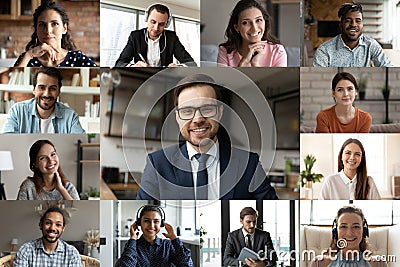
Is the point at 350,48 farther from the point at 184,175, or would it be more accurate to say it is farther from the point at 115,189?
the point at 115,189

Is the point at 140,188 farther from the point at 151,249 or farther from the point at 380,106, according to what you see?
the point at 380,106

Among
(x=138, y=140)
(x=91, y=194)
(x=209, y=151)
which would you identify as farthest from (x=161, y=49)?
(x=91, y=194)

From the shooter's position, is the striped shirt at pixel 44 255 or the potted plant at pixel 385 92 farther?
the striped shirt at pixel 44 255

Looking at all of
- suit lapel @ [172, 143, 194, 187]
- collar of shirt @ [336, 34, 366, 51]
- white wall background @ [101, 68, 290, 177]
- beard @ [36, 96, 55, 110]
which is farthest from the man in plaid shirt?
collar of shirt @ [336, 34, 366, 51]

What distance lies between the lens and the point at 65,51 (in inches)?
Answer: 137

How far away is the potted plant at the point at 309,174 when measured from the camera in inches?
133

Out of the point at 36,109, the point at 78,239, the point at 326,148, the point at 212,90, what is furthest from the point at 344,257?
the point at 36,109

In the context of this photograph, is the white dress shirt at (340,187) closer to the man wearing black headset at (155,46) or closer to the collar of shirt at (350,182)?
the collar of shirt at (350,182)

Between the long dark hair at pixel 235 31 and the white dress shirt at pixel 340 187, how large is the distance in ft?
2.53

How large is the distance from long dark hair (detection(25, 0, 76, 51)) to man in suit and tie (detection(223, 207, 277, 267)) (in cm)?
128

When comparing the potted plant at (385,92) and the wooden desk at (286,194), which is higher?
the potted plant at (385,92)

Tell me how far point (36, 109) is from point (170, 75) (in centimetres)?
74

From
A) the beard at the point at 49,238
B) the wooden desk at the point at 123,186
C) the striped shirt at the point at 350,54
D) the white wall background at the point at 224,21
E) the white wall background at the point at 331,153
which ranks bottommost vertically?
the beard at the point at 49,238

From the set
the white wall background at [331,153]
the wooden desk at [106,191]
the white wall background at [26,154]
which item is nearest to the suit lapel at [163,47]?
the white wall background at [26,154]
